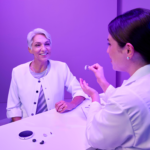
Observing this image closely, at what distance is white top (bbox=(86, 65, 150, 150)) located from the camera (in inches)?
22.0

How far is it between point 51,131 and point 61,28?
6.40 ft

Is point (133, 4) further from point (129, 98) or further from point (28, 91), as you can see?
point (129, 98)

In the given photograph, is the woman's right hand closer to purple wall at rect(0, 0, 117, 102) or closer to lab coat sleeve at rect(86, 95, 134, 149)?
lab coat sleeve at rect(86, 95, 134, 149)

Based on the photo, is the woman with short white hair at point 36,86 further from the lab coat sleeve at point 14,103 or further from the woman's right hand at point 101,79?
the woman's right hand at point 101,79

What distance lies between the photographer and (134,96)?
56 centimetres

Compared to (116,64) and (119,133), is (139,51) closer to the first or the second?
(116,64)

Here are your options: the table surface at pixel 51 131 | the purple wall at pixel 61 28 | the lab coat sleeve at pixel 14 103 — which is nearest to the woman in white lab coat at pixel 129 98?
the table surface at pixel 51 131

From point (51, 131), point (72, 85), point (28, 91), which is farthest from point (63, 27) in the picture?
point (51, 131)

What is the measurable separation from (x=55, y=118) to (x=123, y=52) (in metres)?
0.60

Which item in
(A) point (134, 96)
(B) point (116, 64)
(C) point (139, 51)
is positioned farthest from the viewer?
(B) point (116, 64)

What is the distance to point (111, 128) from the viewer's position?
1.93 feet

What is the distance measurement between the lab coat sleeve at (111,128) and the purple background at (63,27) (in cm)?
202

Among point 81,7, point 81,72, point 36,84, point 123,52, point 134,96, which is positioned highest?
point 81,7

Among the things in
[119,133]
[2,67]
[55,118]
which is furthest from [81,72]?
[119,133]
